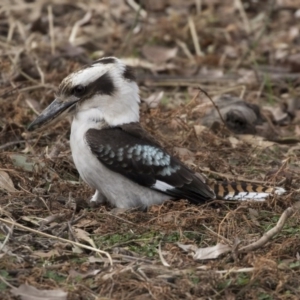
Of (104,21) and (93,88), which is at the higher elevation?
(93,88)

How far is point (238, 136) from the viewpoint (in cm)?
846

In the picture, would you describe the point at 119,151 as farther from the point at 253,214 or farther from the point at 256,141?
the point at 256,141

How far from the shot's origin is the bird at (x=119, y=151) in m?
6.45

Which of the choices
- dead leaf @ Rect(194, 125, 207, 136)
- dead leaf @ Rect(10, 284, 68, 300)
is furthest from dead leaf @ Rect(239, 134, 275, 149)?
dead leaf @ Rect(10, 284, 68, 300)

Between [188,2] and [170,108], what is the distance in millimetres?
4406

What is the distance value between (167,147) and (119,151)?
1.41 meters

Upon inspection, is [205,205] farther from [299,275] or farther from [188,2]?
[188,2]

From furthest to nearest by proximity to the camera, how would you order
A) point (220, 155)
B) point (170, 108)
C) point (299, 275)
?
point (170, 108), point (220, 155), point (299, 275)

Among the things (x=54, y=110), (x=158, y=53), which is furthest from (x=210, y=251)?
(x=158, y=53)

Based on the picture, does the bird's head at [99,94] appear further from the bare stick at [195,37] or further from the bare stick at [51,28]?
the bare stick at [195,37]

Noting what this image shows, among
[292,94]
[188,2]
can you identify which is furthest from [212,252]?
[188,2]

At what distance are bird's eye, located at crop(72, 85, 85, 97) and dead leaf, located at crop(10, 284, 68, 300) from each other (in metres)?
1.94

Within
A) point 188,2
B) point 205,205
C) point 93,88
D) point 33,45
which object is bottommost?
point 188,2

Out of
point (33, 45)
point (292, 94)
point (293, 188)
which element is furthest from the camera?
point (33, 45)
